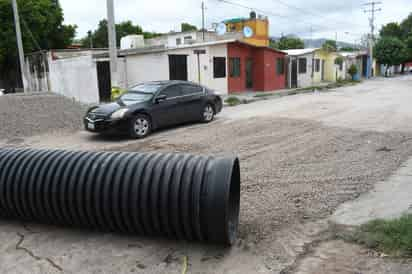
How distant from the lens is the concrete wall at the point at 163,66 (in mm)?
20047

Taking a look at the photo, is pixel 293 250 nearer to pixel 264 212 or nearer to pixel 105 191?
pixel 264 212

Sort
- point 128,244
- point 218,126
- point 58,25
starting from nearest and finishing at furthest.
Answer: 1. point 128,244
2. point 218,126
3. point 58,25

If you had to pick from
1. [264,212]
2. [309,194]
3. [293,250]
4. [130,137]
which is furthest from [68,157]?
[130,137]

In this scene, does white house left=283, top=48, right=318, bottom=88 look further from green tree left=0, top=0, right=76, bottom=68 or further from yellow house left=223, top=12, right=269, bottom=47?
green tree left=0, top=0, right=76, bottom=68

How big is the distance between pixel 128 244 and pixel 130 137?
6083mm

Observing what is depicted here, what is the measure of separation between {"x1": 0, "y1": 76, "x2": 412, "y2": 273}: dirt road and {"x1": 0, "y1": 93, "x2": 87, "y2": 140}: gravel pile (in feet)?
4.28

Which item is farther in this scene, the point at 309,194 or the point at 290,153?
the point at 290,153

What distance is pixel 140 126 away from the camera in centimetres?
1002

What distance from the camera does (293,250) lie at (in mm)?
3799

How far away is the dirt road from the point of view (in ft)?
11.9

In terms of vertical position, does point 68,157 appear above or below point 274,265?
above

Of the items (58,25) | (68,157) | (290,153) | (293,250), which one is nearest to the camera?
(293,250)

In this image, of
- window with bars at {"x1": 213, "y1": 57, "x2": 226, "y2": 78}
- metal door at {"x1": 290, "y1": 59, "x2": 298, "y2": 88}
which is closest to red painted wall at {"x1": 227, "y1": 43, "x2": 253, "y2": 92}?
window with bars at {"x1": 213, "y1": 57, "x2": 226, "y2": 78}

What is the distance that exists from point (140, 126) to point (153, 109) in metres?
0.67
